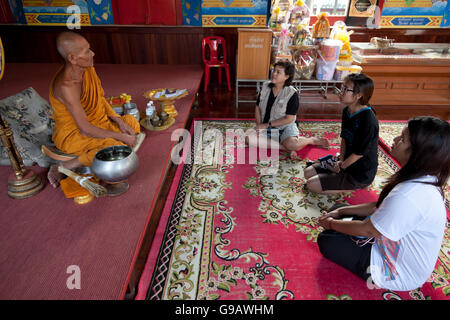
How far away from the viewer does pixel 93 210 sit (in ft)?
5.66

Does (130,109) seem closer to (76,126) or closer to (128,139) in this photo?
(128,139)

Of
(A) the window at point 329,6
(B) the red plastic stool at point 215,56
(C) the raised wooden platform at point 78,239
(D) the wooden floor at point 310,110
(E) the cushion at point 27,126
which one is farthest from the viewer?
(A) the window at point 329,6

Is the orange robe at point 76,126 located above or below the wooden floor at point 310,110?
above

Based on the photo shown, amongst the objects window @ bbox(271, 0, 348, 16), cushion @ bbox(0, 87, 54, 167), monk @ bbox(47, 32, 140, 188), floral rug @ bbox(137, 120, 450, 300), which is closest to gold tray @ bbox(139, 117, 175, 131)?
floral rug @ bbox(137, 120, 450, 300)

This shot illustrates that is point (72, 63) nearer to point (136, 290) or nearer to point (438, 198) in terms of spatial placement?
point (136, 290)

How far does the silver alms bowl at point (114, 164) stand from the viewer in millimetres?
1695

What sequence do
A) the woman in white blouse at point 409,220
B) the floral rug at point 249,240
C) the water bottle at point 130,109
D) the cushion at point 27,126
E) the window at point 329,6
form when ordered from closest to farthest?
1. the woman in white blouse at point 409,220
2. the floral rug at point 249,240
3. the cushion at point 27,126
4. the water bottle at point 130,109
5. the window at point 329,6

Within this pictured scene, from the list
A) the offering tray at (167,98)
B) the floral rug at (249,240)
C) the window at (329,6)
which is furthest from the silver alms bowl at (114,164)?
the window at (329,6)

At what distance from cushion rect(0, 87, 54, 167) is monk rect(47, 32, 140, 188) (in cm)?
22

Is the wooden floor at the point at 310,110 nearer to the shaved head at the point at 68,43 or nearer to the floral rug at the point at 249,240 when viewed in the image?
the floral rug at the point at 249,240

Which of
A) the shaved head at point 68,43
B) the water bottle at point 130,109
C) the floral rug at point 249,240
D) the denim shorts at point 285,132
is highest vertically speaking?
the shaved head at point 68,43

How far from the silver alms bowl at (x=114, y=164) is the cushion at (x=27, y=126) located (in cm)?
61
